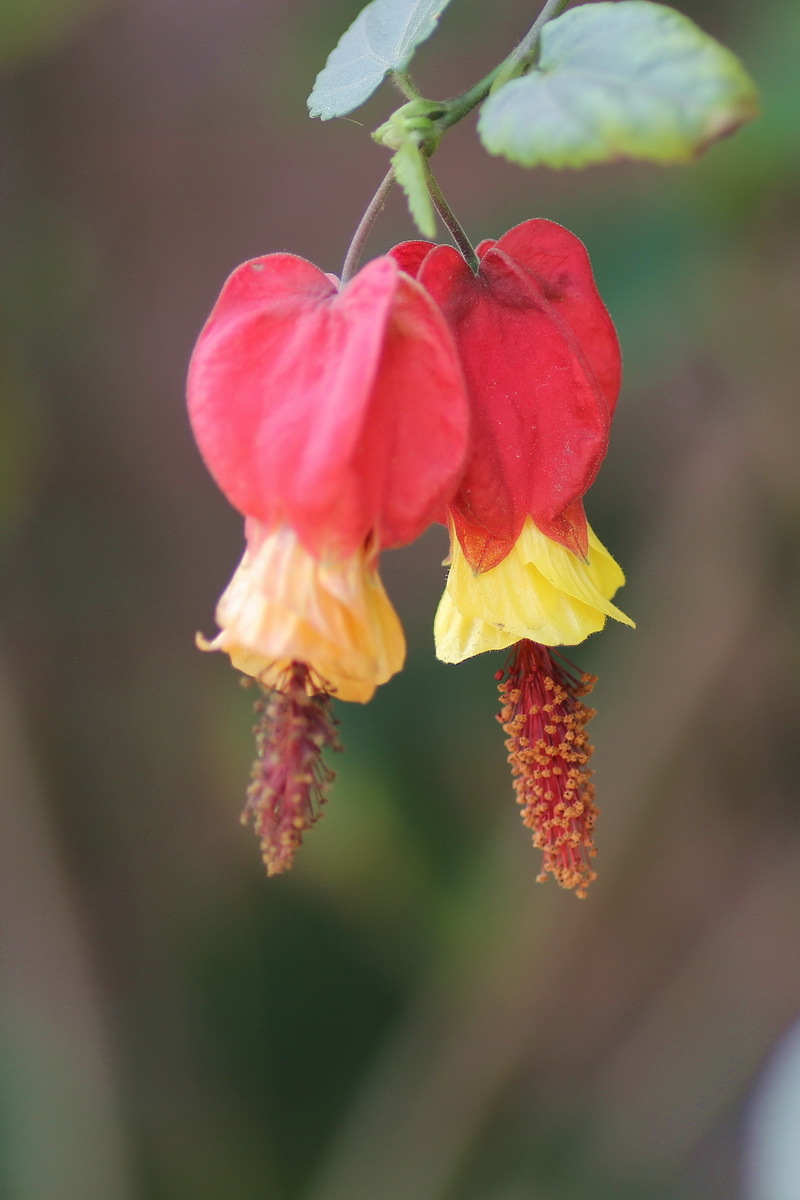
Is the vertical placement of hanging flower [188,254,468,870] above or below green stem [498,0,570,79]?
below

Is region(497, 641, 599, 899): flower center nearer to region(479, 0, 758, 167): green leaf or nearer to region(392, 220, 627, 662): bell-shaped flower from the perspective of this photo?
region(392, 220, 627, 662): bell-shaped flower

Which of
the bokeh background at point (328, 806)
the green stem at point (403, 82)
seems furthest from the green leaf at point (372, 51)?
the bokeh background at point (328, 806)

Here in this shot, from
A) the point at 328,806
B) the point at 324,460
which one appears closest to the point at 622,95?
the point at 324,460

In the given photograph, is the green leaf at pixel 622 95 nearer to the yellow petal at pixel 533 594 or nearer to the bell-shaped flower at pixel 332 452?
the bell-shaped flower at pixel 332 452

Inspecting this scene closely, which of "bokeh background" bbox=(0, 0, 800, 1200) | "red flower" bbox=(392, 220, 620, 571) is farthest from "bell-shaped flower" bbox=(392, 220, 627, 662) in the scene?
"bokeh background" bbox=(0, 0, 800, 1200)

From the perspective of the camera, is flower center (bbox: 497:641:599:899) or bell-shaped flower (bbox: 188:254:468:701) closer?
bell-shaped flower (bbox: 188:254:468:701)
